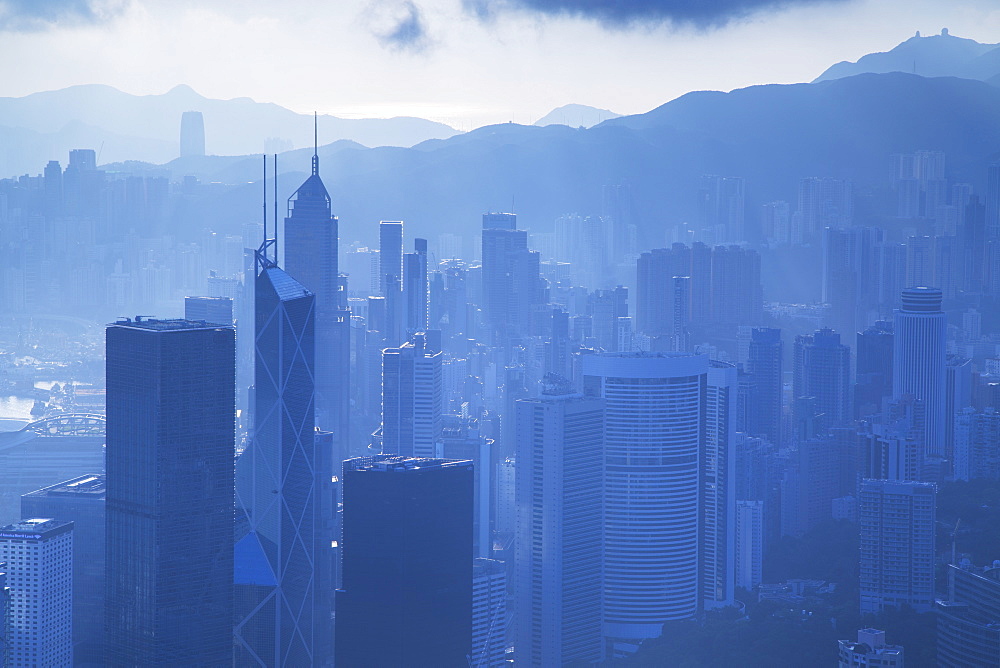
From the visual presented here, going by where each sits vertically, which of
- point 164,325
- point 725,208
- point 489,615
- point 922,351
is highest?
point 725,208

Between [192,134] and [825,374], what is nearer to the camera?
[192,134]

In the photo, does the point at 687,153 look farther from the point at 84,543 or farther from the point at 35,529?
the point at 35,529

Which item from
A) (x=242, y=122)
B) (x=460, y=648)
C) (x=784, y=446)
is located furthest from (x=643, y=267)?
(x=460, y=648)

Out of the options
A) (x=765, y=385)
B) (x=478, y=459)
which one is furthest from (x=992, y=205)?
(x=478, y=459)

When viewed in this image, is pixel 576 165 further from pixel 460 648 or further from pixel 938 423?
pixel 460 648

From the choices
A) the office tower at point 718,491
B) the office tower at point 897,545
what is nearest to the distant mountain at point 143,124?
the office tower at point 718,491

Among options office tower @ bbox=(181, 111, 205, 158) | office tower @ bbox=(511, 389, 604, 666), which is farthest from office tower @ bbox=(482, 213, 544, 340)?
office tower @ bbox=(511, 389, 604, 666)
